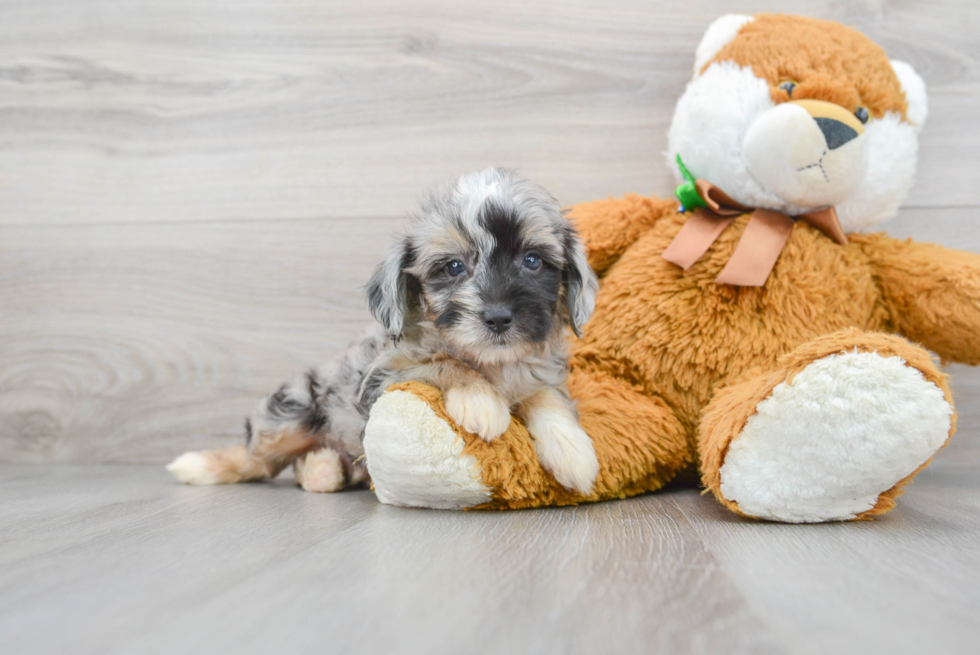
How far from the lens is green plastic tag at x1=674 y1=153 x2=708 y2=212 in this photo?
6.13 ft

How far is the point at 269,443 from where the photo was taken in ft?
6.45

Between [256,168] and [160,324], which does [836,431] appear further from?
[160,324]

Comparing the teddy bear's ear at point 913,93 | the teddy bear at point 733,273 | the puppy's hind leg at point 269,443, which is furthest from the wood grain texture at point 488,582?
the teddy bear's ear at point 913,93

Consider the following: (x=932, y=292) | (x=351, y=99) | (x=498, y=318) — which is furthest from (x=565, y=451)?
(x=351, y=99)

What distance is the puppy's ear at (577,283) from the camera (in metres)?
1.65

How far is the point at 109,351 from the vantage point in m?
2.48

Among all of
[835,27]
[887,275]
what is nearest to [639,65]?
[835,27]

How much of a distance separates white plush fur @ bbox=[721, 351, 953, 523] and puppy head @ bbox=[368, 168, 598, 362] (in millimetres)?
480

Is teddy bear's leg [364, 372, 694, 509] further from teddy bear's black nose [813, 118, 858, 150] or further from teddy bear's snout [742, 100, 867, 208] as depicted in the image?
teddy bear's black nose [813, 118, 858, 150]

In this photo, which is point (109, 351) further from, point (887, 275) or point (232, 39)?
point (887, 275)

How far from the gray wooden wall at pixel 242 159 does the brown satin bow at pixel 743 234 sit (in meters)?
0.46

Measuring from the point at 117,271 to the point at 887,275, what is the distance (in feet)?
7.74

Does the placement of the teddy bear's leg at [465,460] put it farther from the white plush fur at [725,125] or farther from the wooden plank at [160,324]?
the wooden plank at [160,324]

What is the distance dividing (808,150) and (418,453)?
112 cm
